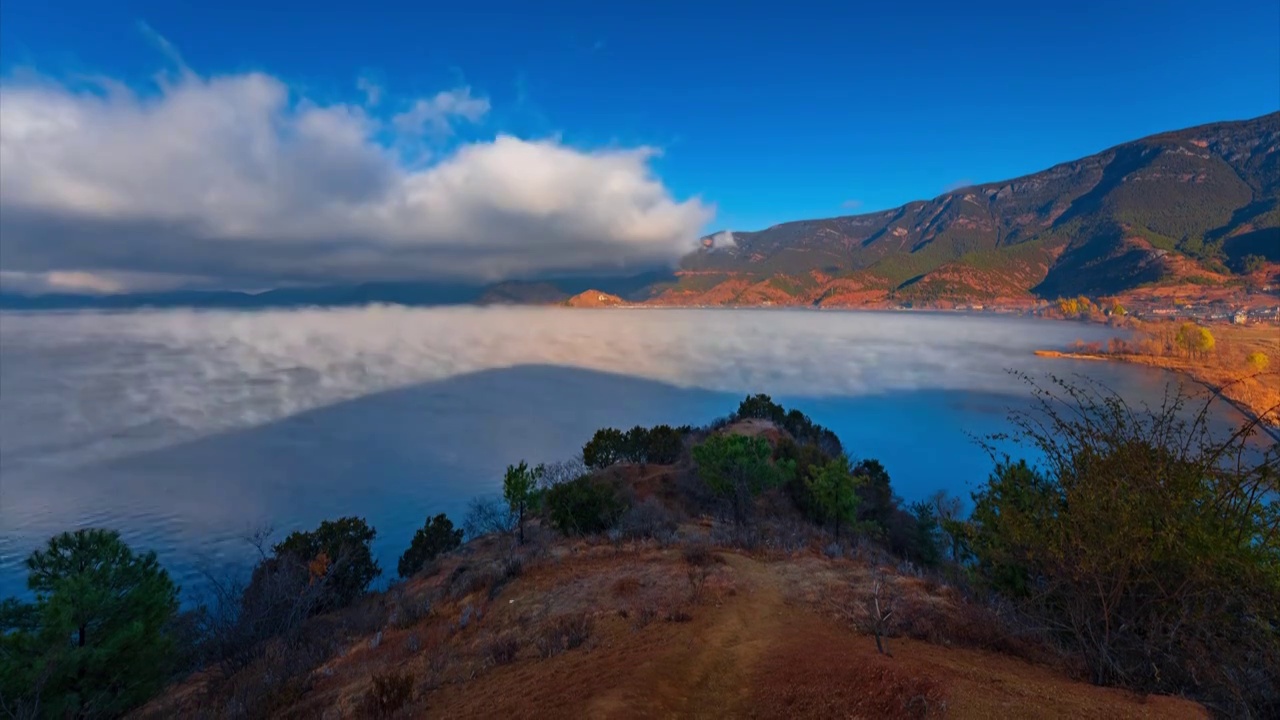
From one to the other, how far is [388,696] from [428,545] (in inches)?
1165

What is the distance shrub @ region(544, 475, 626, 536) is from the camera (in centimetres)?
2492

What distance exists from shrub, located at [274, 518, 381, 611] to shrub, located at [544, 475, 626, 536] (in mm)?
11221

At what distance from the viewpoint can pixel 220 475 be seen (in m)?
66.8

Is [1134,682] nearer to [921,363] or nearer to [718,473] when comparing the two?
[718,473]

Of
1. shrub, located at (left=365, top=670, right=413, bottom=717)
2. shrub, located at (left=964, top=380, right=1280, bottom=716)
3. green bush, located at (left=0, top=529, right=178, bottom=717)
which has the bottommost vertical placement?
green bush, located at (left=0, top=529, right=178, bottom=717)

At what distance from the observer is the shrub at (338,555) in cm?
2750

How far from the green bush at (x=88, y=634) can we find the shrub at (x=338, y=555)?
10334 millimetres

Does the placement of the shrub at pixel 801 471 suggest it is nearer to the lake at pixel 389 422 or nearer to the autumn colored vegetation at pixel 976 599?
the autumn colored vegetation at pixel 976 599

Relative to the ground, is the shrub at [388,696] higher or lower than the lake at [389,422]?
higher

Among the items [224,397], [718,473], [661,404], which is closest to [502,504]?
[718,473]

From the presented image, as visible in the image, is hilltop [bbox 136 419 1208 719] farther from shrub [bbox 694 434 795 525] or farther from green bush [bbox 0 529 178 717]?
shrub [bbox 694 434 795 525]

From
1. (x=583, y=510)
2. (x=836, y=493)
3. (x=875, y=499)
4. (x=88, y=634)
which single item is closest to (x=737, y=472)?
(x=836, y=493)

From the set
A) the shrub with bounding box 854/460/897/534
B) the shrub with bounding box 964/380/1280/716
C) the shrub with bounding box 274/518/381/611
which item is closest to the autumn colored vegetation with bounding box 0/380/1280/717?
the shrub with bounding box 964/380/1280/716

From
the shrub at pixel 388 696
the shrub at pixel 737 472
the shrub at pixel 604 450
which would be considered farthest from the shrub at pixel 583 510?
the shrub at pixel 604 450
